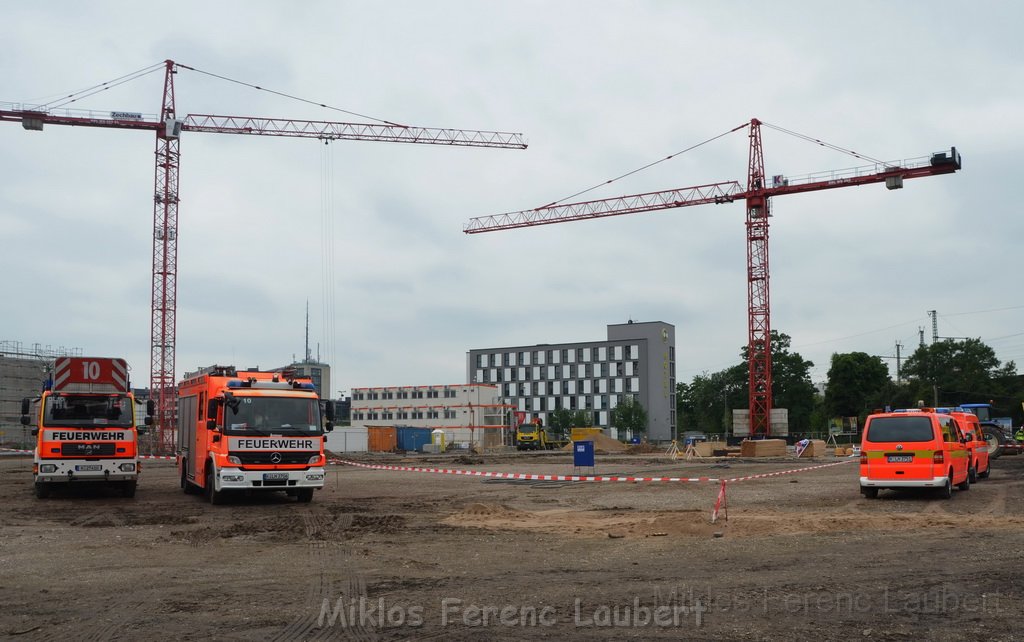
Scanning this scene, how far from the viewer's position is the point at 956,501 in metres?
18.2

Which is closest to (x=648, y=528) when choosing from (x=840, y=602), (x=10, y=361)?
(x=840, y=602)

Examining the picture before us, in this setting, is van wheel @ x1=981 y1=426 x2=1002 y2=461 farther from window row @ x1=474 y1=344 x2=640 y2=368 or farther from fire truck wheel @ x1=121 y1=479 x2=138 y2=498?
window row @ x1=474 y1=344 x2=640 y2=368

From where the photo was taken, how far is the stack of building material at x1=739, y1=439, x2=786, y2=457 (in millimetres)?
52312

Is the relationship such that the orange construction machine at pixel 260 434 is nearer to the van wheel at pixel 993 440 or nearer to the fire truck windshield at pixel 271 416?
the fire truck windshield at pixel 271 416

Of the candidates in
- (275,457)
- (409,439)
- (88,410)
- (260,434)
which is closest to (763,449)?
(409,439)

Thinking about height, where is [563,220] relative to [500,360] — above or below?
above

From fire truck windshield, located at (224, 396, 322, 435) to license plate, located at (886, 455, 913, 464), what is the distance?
1223cm

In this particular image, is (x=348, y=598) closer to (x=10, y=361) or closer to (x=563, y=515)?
(x=563, y=515)

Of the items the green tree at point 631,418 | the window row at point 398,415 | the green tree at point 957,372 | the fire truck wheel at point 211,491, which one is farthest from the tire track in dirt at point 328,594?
the green tree at point 631,418

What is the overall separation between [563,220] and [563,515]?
68504mm

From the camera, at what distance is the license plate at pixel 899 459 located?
18288 millimetres

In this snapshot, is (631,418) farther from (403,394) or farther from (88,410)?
(88,410)

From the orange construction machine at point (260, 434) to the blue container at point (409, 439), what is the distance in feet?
181

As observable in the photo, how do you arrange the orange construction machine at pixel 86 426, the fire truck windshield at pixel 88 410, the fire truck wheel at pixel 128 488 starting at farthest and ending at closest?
the fire truck wheel at pixel 128 488, the fire truck windshield at pixel 88 410, the orange construction machine at pixel 86 426
